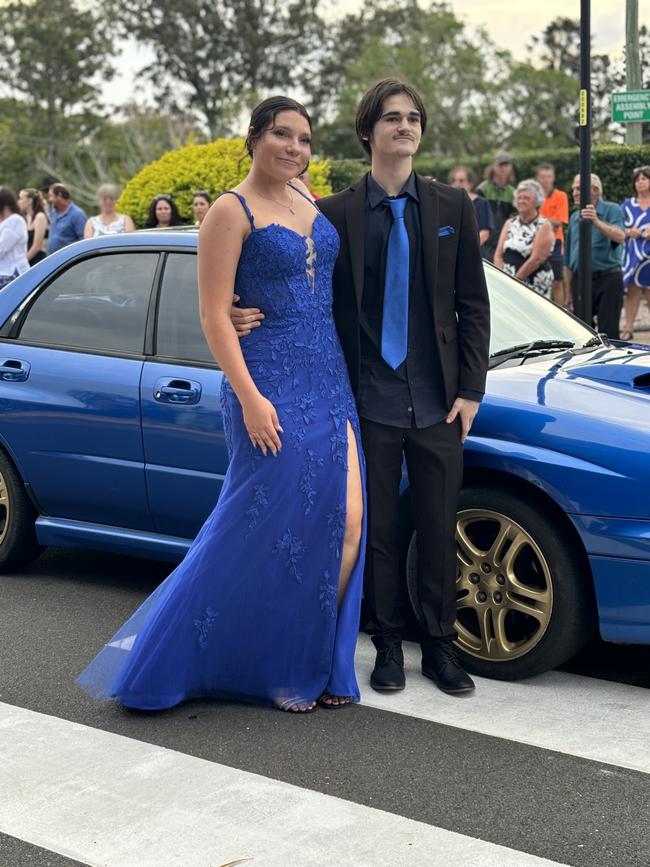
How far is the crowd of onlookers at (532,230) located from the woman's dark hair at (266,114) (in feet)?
20.3

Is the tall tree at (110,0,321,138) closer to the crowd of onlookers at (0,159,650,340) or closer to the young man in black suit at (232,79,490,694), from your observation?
the crowd of onlookers at (0,159,650,340)

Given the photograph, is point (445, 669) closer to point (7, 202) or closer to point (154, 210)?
point (154, 210)

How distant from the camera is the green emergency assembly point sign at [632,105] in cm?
1127

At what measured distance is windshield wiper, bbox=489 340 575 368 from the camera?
4.66 meters

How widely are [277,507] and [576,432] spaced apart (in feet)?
3.19

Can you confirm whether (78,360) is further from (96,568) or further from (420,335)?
(420,335)

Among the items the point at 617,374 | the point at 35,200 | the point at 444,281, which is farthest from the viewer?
the point at 35,200

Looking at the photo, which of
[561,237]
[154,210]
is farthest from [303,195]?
[561,237]

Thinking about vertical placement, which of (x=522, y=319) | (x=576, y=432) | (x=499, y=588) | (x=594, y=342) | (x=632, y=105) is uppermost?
(x=632, y=105)

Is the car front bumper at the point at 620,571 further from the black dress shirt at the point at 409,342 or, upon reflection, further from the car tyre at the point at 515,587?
the black dress shirt at the point at 409,342

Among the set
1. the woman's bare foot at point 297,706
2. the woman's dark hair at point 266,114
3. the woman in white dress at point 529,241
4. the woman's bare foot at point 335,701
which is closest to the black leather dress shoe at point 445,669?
the woman's bare foot at point 335,701

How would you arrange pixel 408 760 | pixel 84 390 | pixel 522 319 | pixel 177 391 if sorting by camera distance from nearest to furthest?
1. pixel 408 760
2. pixel 177 391
3. pixel 522 319
4. pixel 84 390

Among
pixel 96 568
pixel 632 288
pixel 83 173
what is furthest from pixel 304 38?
pixel 96 568

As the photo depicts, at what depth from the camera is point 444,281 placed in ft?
13.2
